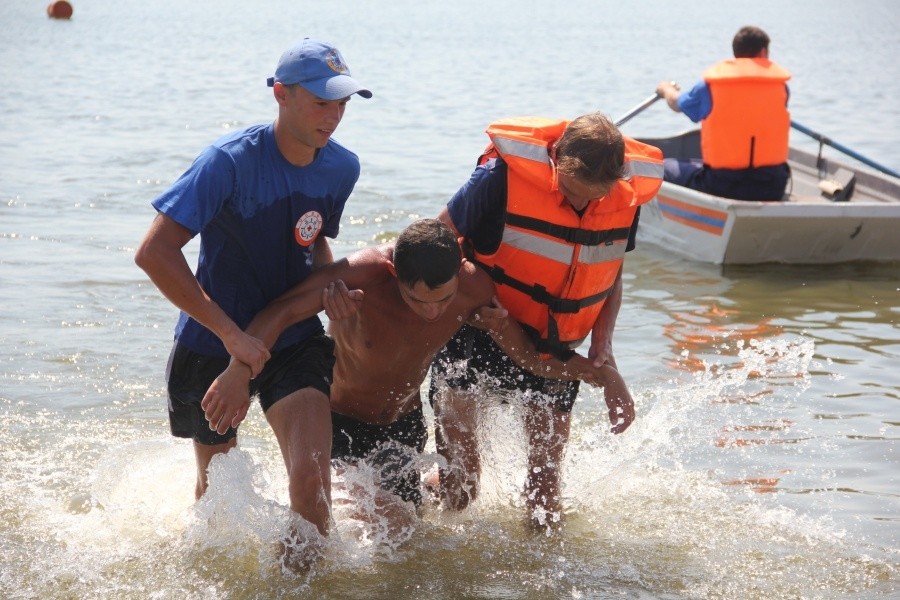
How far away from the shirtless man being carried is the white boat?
17.3 ft

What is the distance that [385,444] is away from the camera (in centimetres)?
485

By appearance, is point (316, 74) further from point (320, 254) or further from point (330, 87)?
point (320, 254)

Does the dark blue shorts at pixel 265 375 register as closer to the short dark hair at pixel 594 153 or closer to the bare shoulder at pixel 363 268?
the bare shoulder at pixel 363 268

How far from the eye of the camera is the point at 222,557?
4773 mm

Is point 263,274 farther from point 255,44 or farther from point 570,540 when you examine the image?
point 255,44

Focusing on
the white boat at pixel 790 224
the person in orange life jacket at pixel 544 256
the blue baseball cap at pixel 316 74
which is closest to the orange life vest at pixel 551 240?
the person in orange life jacket at pixel 544 256

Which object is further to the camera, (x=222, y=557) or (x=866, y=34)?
(x=866, y=34)

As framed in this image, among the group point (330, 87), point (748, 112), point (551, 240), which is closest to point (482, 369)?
point (551, 240)

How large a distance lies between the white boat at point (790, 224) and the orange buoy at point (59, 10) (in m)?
28.1

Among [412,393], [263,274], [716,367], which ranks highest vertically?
[263,274]

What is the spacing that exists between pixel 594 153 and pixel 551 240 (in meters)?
0.45

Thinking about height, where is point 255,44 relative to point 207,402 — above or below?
below

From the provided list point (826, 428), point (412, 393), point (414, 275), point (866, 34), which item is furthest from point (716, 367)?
point (866, 34)

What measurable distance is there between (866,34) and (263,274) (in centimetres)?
3556
